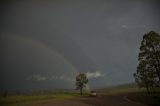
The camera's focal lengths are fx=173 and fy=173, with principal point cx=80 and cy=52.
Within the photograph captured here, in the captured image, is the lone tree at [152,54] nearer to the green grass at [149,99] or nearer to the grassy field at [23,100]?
the green grass at [149,99]

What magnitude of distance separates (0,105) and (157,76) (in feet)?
48.9

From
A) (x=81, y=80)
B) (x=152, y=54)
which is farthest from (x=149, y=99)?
(x=81, y=80)

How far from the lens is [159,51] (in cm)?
1170

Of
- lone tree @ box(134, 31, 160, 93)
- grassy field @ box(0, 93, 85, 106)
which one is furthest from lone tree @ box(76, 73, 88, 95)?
lone tree @ box(134, 31, 160, 93)

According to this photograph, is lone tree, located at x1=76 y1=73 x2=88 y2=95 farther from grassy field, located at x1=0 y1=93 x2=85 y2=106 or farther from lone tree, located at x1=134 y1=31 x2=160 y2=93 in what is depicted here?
lone tree, located at x1=134 y1=31 x2=160 y2=93

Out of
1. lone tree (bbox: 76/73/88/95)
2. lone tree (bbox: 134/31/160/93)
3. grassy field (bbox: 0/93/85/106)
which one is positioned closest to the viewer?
lone tree (bbox: 134/31/160/93)

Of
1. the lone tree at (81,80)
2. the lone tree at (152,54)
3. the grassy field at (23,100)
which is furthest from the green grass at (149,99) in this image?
the lone tree at (81,80)

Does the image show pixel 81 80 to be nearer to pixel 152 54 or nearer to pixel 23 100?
pixel 23 100

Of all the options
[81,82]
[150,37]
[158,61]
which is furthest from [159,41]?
[81,82]

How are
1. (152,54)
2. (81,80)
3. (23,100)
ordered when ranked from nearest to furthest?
(152,54) < (23,100) < (81,80)

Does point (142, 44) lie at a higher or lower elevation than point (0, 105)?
higher

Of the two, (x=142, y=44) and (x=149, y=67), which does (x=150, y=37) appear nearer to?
(x=142, y=44)

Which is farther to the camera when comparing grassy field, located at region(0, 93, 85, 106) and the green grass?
grassy field, located at region(0, 93, 85, 106)

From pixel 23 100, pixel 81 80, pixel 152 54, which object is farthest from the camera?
pixel 81 80
